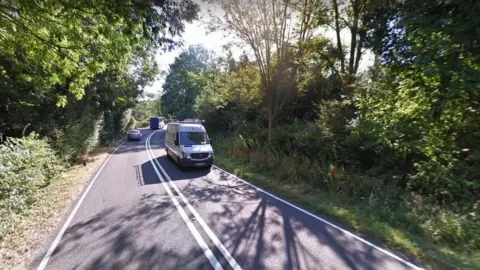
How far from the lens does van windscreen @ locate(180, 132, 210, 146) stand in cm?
1261

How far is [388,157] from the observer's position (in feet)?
26.3

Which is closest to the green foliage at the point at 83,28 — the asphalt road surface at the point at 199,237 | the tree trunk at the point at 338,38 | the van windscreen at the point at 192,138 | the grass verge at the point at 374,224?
the asphalt road surface at the point at 199,237

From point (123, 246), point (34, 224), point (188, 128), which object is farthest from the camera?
point (188, 128)

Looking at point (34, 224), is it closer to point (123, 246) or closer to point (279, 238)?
point (123, 246)

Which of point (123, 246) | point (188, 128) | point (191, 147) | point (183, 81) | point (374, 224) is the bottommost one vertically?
point (123, 246)

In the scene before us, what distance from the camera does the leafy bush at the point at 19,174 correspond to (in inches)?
232

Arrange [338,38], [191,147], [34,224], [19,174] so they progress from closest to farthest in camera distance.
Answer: [34,224], [19,174], [191,147], [338,38]

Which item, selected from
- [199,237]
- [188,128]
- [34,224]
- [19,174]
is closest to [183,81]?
[188,128]

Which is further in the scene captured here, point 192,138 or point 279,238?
point 192,138

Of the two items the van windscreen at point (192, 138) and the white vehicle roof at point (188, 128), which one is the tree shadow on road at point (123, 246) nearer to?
the van windscreen at point (192, 138)

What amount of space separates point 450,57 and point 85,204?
9.51 meters

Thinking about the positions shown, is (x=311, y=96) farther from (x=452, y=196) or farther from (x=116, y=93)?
(x=116, y=93)

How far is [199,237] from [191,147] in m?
7.62

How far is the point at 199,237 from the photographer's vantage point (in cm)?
492
